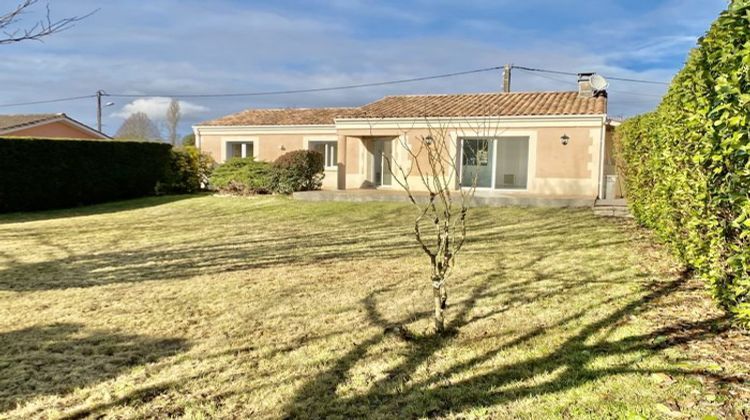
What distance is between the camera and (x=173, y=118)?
5975 cm

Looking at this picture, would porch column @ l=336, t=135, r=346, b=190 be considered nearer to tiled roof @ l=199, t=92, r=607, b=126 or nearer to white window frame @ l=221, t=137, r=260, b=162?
tiled roof @ l=199, t=92, r=607, b=126

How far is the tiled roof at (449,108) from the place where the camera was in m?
18.6

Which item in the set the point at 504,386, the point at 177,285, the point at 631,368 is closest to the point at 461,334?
the point at 504,386

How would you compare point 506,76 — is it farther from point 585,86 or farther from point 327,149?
point 327,149

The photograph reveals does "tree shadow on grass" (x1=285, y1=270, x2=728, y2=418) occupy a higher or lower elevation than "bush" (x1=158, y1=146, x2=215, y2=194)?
lower

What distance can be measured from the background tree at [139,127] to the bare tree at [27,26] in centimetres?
5306

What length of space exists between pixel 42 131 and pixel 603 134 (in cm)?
2882

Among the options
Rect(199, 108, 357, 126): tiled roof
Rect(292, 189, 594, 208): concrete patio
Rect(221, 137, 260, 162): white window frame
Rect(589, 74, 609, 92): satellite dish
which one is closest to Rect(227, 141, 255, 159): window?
Rect(221, 137, 260, 162): white window frame

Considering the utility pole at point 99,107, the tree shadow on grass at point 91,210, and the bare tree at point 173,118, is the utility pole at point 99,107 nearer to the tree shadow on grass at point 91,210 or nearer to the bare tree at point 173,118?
the bare tree at point 173,118

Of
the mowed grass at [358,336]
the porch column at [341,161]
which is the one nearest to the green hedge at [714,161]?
the mowed grass at [358,336]

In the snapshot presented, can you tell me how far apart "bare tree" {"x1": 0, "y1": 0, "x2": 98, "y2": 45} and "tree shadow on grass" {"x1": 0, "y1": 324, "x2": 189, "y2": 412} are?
3.03 m

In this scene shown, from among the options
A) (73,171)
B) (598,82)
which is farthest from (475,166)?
(73,171)

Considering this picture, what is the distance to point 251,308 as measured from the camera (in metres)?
5.30

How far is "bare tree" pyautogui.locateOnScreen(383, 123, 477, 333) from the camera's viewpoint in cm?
458
